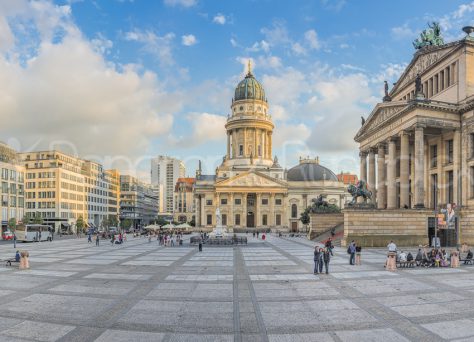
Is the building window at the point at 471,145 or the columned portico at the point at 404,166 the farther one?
the columned portico at the point at 404,166

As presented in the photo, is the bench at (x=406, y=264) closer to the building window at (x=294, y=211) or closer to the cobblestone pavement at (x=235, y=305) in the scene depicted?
the cobblestone pavement at (x=235, y=305)

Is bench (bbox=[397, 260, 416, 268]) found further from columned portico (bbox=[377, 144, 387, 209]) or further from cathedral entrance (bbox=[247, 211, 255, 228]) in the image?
cathedral entrance (bbox=[247, 211, 255, 228])

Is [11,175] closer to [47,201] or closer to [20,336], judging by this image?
[47,201]

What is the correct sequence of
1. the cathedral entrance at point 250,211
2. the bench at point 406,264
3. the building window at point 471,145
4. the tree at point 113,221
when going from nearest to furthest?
the bench at point 406,264
the building window at point 471,145
the cathedral entrance at point 250,211
the tree at point 113,221

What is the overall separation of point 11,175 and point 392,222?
74.3 meters

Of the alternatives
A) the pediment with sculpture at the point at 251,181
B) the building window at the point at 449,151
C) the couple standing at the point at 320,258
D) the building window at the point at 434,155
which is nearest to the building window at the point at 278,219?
the pediment with sculpture at the point at 251,181

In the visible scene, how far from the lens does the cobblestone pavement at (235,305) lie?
1384cm

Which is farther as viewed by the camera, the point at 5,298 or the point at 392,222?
the point at 392,222

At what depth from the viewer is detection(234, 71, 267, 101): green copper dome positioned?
14038cm

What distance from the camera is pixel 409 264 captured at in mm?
30156

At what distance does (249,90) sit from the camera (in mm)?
140875

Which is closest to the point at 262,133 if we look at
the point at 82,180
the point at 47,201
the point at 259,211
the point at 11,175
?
the point at 259,211

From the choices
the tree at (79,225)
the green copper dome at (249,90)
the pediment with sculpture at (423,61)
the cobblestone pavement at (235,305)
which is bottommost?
the tree at (79,225)

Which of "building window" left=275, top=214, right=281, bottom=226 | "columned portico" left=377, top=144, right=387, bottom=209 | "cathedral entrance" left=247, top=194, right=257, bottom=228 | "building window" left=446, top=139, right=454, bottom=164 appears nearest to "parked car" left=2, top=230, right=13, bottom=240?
"columned portico" left=377, top=144, right=387, bottom=209
